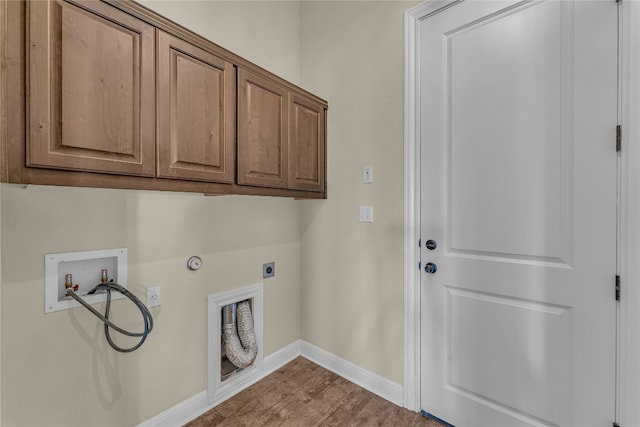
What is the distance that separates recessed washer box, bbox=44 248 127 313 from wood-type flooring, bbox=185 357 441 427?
0.96 metres

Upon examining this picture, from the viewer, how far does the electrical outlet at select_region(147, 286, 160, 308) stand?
4.99 feet

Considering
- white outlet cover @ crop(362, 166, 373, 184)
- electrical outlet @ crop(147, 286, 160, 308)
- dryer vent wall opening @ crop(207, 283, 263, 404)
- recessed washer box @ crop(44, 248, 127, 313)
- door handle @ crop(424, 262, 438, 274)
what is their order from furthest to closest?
white outlet cover @ crop(362, 166, 373, 184) → dryer vent wall opening @ crop(207, 283, 263, 404) → door handle @ crop(424, 262, 438, 274) → electrical outlet @ crop(147, 286, 160, 308) → recessed washer box @ crop(44, 248, 127, 313)

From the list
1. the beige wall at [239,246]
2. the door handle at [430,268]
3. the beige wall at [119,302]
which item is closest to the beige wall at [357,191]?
the beige wall at [239,246]

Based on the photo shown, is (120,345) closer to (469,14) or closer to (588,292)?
(588,292)

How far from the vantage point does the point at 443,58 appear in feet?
5.30

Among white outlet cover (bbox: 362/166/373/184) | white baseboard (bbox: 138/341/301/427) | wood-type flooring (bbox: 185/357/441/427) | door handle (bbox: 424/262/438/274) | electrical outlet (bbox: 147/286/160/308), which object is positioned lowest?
wood-type flooring (bbox: 185/357/441/427)

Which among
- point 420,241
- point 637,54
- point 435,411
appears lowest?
point 435,411

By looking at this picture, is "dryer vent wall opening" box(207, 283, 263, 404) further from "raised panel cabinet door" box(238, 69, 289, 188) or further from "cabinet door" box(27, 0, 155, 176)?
"cabinet door" box(27, 0, 155, 176)

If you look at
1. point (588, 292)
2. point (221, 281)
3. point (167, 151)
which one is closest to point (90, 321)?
point (221, 281)

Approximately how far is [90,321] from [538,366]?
83.0 inches

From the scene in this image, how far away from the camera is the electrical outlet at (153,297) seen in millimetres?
1521

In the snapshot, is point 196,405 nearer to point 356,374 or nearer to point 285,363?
point 285,363

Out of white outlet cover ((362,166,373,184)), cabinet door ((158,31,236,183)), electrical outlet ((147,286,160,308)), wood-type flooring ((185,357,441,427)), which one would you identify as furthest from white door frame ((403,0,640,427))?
electrical outlet ((147,286,160,308))

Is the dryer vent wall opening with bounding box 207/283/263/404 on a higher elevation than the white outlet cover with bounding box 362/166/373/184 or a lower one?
lower
